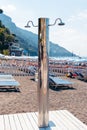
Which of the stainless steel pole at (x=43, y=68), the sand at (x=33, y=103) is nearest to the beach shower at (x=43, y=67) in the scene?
the stainless steel pole at (x=43, y=68)

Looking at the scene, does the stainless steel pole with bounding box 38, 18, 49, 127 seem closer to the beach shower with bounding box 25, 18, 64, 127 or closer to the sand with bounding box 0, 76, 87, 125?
the beach shower with bounding box 25, 18, 64, 127

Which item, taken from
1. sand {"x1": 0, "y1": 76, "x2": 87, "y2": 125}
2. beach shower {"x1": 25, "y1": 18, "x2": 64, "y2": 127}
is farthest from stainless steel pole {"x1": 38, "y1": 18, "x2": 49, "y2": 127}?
sand {"x1": 0, "y1": 76, "x2": 87, "y2": 125}

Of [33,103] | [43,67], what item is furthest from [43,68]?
[33,103]

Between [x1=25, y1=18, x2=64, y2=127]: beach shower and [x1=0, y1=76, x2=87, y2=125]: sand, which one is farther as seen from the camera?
[x1=0, y1=76, x2=87, y2=125]: sand

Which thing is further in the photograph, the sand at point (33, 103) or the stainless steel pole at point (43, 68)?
the sand at point (33, 103)

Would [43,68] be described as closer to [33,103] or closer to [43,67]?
[43,67]

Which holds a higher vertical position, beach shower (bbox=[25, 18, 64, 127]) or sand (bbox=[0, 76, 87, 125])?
beach shower (bbox=[25, 18, 64, 127])

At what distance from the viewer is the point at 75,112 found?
8.75 meters

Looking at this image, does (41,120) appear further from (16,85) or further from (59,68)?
(59,68)

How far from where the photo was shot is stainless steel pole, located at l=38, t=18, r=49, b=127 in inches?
248

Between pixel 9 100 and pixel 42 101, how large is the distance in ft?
14.5

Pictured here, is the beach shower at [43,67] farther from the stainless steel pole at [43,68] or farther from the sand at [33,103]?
the sand at [33,103]

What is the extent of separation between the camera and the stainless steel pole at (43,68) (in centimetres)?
629

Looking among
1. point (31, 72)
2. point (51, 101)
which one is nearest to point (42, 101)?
point (51, 101)
